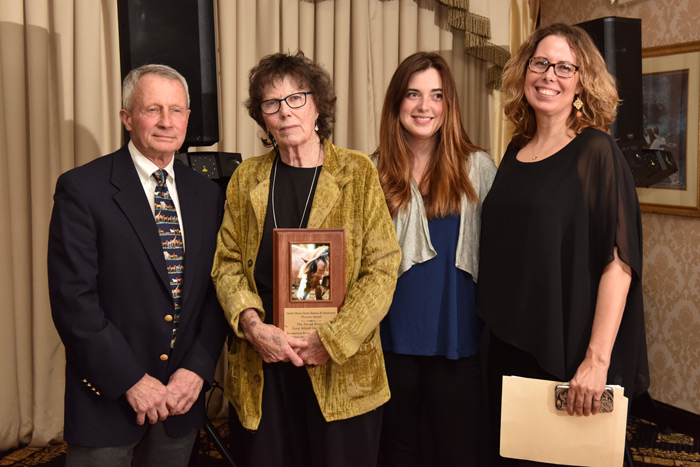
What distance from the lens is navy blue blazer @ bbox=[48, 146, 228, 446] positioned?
1579 millimetres

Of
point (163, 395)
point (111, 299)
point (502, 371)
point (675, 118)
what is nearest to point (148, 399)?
point (163, 395)

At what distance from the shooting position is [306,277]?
166cm

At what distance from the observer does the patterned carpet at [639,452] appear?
273 centimetres

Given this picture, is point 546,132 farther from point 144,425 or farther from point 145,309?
point 144,425

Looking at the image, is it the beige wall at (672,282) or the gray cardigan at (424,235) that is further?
the beige wall at (672,282)

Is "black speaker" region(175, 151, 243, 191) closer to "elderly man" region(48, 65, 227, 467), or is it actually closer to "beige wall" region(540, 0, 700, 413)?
"elderly man" region(48, 65, 227, 467)

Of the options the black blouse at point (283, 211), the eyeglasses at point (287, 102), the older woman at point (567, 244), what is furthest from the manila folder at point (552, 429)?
the eyeglasses at point (287, 102)

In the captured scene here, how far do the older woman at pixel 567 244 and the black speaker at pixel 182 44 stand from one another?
1.06 meters

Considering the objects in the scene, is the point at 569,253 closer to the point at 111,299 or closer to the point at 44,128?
the point at 111,299

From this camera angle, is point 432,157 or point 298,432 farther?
point 432,157

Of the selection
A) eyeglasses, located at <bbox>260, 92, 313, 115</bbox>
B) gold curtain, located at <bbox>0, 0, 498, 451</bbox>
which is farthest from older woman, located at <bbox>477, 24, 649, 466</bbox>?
gold curtain, located at <bbox>0, 0, 498, 451</bbox>

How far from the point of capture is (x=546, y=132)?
1.89 m

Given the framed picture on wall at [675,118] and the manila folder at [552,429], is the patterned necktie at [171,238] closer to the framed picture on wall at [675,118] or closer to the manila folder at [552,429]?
the manila folder at [552,429]

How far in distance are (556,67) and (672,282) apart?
2.02 meters
